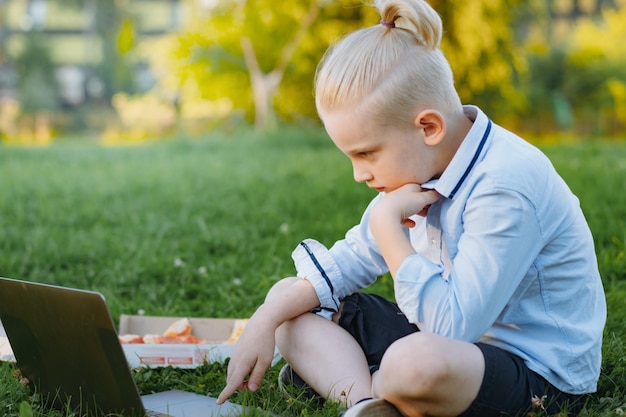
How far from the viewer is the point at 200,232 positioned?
434 centimetres

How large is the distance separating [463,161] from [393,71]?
0.84 ft

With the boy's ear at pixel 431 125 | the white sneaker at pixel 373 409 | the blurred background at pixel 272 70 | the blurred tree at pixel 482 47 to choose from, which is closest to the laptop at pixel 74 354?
the white sneaker at pixel 373 409

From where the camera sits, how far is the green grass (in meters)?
2.38

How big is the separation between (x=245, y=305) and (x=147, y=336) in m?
0.59

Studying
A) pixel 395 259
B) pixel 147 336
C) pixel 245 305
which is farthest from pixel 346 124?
pixel 245 305

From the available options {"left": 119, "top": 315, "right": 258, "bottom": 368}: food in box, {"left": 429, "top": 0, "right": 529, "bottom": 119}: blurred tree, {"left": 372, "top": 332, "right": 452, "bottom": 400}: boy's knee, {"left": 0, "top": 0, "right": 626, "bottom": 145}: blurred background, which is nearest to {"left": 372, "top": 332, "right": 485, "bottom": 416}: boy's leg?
{"left": 372, "top": 332, "right": 452, "bottom": 400}: boy's knee

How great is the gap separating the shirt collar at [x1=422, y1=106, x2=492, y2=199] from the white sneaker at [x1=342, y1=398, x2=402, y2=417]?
0.49 meters

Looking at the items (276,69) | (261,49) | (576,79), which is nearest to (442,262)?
(276,69)

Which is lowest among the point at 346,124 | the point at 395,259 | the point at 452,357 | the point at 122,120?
the point at 122,120

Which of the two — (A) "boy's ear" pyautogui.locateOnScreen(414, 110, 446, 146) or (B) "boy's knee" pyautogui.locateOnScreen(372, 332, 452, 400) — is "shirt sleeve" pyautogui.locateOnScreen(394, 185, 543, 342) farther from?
(A) "boy's ear" pyautogui.locateOnScreen(414, 110, 446, 146)

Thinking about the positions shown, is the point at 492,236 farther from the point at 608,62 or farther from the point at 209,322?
the point at 608,62

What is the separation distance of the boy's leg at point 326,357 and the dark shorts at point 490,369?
0.23ft

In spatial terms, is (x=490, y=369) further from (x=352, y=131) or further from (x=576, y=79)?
(x=576, y=79)

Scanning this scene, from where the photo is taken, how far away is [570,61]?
25156 millimetres
